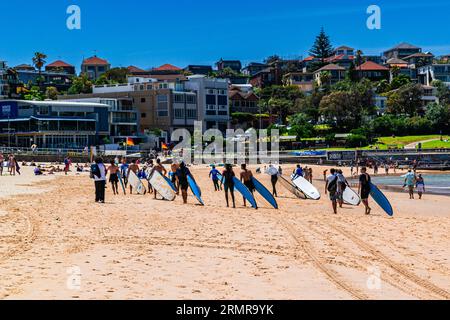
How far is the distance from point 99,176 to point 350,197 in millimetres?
7929

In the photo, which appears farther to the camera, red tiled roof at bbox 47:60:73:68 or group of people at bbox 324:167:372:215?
red tiled roof at bbox 47:60:73:68

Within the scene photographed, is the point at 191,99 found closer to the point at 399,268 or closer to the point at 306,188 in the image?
the point at 306,188

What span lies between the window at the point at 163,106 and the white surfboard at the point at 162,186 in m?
53.6

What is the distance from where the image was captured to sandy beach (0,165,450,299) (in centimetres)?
745

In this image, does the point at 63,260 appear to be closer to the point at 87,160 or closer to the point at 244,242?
the point at 244,242

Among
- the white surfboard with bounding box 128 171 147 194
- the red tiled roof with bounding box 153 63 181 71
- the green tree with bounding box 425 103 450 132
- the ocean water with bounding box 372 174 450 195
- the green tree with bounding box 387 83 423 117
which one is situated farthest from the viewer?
the red tiled roof with bounding box 153 63 181 71

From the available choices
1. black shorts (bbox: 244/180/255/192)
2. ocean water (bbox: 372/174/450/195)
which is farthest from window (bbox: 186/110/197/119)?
black shorts (bbox: 244/180/255/192)

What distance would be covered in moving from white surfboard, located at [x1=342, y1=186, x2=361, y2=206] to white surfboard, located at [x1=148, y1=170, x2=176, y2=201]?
5457 mm

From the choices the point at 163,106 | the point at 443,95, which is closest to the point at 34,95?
the point at 163,106

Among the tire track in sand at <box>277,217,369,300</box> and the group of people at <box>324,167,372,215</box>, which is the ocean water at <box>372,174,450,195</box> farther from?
the tire track in sand at <box>277,217,369,300</box>
